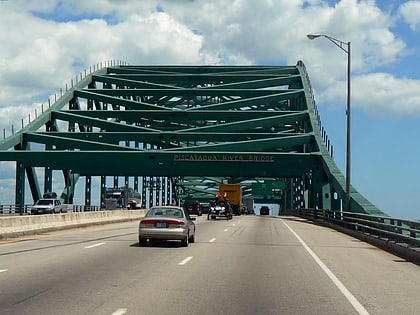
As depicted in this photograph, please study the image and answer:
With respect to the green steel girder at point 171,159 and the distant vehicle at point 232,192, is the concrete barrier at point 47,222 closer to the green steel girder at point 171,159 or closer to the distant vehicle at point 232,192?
the green steel girder at point 171,159

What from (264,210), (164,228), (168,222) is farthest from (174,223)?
(264,210)

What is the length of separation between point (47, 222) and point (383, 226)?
15538 mm

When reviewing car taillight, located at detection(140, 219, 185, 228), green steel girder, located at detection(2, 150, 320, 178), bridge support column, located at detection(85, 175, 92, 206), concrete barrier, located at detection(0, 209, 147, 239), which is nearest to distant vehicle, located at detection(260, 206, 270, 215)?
bridge support column, located at detection(85, 175, 92, 206)

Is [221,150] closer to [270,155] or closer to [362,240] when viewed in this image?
[270,155]

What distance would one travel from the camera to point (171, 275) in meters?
13.3

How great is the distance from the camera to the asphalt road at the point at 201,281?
948 cm

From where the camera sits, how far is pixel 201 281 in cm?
1236

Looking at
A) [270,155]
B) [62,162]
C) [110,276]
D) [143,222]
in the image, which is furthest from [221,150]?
[110,276]

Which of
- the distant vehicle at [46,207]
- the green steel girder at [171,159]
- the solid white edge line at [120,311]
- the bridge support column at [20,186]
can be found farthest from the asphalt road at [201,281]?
the bridge support column at [20,186]

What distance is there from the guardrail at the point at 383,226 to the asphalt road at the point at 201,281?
942 mm

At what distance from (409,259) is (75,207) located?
55.1 meters

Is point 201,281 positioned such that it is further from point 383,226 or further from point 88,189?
point 88,189

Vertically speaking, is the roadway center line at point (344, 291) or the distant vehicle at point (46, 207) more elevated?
the distant vehicle at point (46, 207)

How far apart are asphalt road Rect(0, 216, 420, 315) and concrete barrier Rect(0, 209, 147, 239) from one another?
458cm
